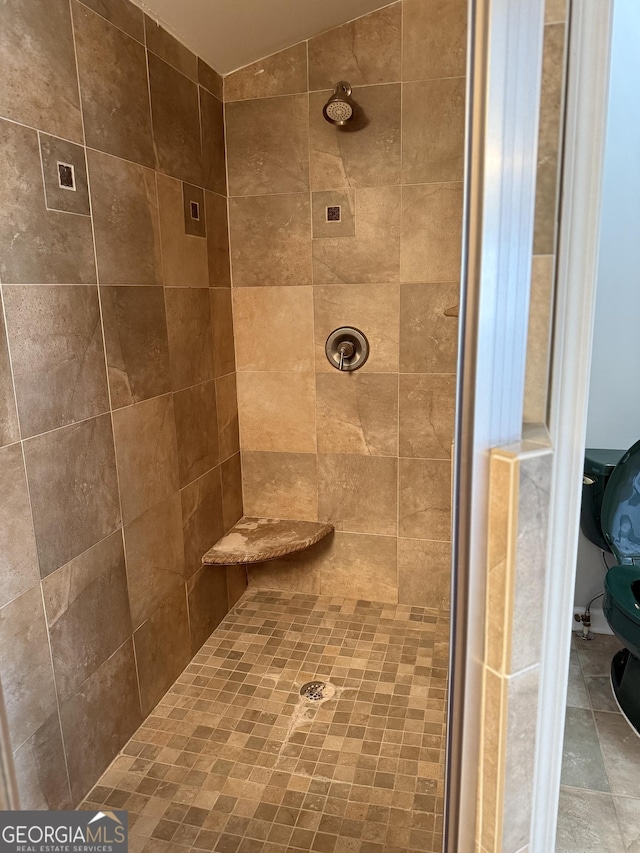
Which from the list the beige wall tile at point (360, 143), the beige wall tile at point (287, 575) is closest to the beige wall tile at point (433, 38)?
the beige wall tile at point (360, 143)

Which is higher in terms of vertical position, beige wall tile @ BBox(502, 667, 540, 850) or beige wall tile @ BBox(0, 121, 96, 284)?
beige wall tile @ BBox(0, 121, 96, 284)

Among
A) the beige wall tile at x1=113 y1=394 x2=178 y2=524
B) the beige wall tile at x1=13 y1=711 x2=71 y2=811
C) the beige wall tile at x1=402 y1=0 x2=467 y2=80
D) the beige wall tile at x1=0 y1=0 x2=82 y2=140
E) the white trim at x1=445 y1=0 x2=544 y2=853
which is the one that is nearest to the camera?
the white trim at x1=445 y1=0 x2=544 y2=853

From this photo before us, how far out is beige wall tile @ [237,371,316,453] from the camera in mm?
2574

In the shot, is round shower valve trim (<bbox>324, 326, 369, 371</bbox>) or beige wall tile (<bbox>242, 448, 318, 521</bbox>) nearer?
round shower valve trim (<bbox>324, 326, 369, 371</bbox>)

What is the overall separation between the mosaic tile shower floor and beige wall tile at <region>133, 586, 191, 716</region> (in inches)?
2.2

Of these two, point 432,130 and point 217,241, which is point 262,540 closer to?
point 217,241

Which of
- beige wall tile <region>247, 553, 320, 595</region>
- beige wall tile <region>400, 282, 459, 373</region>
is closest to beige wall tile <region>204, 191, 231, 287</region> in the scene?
beige wall tile <region>400, 282, 459, 373</region>

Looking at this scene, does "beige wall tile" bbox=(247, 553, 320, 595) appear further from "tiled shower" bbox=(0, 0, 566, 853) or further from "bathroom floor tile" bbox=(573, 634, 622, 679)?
"bathroom floor tile" bbox=(573, 634, 622, 679)

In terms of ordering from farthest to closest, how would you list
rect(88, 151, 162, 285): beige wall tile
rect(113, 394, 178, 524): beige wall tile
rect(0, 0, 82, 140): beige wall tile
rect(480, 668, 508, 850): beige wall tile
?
rect(113, 394, 178, 524): beige wall tile < rect(88, 151, 162, 285): beige wall tile < rect(0, 0, 82, 140): beige wall tile < rect(480, 668, 508, 850): beige wall tile

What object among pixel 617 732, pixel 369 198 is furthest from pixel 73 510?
pixel 617 732

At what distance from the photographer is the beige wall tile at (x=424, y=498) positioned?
2.49m

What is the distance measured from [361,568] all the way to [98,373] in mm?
1541

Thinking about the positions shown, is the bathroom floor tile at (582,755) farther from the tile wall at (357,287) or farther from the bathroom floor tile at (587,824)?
the tile wall at (357,287)

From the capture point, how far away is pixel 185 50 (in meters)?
2.05
